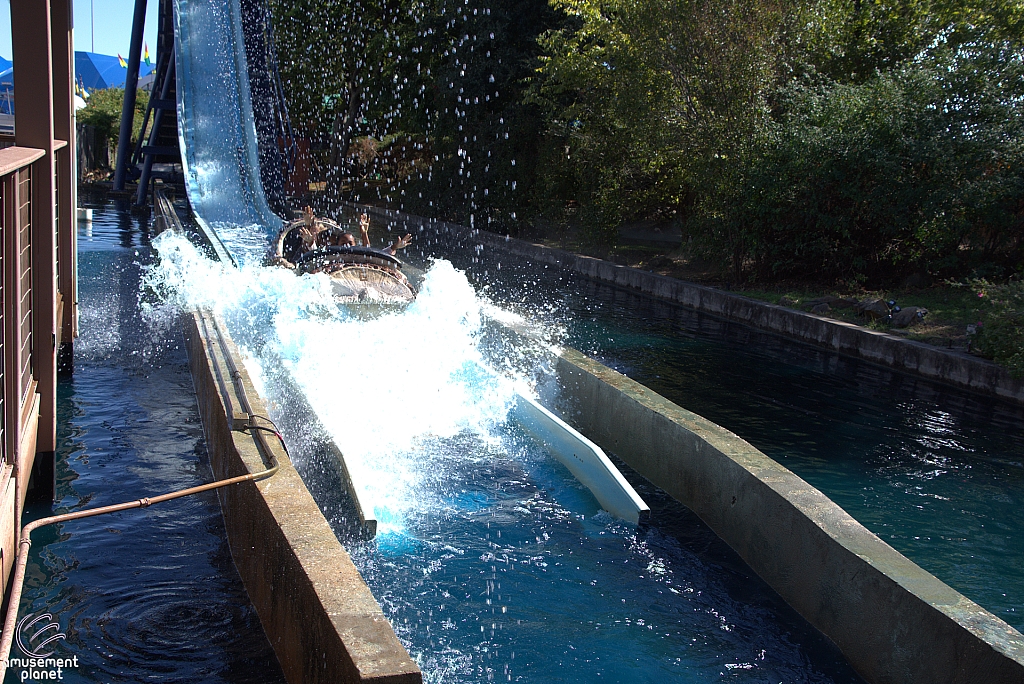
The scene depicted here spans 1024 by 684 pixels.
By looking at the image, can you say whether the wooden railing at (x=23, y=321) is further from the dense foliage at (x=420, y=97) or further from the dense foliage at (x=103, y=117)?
the dense foliage at (x=103, y=117)

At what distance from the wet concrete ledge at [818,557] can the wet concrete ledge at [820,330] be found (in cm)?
492

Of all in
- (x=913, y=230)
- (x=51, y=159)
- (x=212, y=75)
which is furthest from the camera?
(x=212, y=75)

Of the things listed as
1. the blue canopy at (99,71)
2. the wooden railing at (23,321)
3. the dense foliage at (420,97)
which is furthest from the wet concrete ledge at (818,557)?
the blue canopy at (99,71)

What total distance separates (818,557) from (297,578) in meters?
2.67

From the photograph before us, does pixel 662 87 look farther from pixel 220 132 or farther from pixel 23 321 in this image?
pixel 23 321

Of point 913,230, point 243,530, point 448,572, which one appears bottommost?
point 448,572

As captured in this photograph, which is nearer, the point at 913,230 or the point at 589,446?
the point at 589,446

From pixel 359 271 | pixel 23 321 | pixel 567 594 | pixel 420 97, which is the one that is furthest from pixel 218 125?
pixel 567 594

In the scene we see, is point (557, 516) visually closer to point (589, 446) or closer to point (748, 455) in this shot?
point (589, 446)

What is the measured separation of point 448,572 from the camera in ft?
16.7

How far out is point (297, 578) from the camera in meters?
3.60

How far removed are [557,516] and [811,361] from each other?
250 inches

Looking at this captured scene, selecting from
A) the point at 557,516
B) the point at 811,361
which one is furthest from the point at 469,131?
the point at 557,516

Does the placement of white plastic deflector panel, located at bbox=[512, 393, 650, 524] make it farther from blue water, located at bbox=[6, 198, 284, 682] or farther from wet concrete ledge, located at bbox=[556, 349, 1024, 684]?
blue water, located at bbox=[6, 198, 284, 682]
